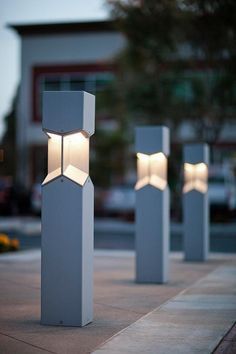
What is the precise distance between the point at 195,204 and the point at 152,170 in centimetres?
419

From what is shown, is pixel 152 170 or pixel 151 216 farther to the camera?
pixel 152 170

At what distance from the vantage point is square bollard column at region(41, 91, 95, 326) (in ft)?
30.8

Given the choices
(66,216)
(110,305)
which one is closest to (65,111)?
(66,216)

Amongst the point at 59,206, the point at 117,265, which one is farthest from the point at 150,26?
the point at 59,206

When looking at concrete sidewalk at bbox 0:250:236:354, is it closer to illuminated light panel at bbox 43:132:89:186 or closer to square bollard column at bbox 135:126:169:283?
square bollard column at bbox 135:126:169:283

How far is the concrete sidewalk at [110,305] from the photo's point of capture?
8.55 m

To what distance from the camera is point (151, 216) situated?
45.5 feet

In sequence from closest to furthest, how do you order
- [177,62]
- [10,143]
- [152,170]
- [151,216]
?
1. [151,216]
2. [152,170]
3. [177,62]
4. [10,143]

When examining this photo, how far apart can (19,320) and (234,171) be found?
119ft

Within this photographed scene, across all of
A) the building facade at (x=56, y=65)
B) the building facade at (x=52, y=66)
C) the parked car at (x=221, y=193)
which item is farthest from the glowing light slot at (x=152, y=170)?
the building facade at (x=52, y=66)

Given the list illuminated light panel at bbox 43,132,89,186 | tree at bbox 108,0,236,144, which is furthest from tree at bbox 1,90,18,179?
illuminated light panel at bbox 43,132,89,186

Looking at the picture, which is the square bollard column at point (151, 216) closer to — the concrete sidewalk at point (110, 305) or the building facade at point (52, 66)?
the concrete sidewalk at point (110, 305)

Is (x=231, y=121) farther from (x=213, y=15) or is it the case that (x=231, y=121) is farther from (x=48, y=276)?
(x=48, y=276)

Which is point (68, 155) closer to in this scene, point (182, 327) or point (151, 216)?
point (182, 327)
